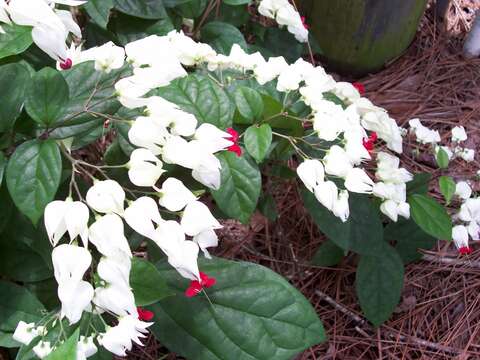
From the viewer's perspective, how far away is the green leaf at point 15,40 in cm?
83

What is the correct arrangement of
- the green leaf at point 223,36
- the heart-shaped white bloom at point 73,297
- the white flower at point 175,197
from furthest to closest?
the green leaf at point 223,36, the white flower at point 175,197, the heart-shaped white bloom at point 73,297

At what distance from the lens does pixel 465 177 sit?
165 centimetres

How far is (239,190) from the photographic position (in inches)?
40.1

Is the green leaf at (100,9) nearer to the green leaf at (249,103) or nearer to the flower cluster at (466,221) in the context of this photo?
the green leaf at (249,103)

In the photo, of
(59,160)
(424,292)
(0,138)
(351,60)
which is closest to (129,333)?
(59,160)

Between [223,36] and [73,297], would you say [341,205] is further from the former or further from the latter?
[223,36]

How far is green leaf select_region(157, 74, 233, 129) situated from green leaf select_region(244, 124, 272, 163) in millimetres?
42

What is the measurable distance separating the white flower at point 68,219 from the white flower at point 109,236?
1 centimetres

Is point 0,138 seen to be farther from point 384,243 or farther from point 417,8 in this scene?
point 417,8

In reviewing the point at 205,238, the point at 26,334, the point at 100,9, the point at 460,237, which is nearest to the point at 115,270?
the point at 205,238

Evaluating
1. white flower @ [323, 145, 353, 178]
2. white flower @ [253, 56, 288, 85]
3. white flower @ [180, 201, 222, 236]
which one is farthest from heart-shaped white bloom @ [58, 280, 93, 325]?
white flower @ [253, 56, 288, 85]

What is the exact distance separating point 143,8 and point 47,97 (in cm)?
52

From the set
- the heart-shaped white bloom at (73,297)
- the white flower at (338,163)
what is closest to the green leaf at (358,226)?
the white flower at (338,163)

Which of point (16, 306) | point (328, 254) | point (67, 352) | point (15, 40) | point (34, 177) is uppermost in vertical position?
point (15, 40)
